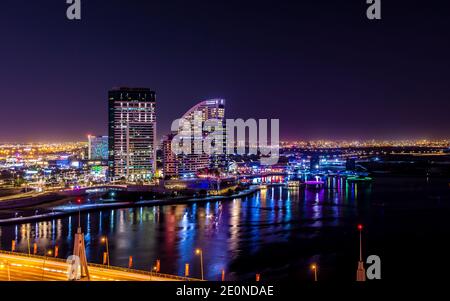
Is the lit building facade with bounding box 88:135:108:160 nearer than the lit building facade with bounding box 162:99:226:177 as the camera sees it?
No

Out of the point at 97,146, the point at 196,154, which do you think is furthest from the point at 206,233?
the point at 97,146

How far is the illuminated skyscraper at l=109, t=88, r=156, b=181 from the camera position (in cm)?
3284

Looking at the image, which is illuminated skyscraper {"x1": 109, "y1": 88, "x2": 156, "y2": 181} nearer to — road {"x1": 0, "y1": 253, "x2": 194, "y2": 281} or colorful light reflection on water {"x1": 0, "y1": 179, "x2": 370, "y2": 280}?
colorful light reflection on water {"x1": 0, "y1": 179, "x2": 370, "y2": 280}

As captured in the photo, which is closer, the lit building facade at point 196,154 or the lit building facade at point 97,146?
the lit building facade at point 196,154

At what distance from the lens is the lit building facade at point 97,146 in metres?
47.1

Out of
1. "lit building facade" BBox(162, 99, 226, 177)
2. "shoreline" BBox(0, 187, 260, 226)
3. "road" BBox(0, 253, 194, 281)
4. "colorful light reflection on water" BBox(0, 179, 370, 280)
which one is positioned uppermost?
"lit building facade" BBox(162, 99, 226, 177)

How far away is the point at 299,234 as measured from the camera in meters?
13.8

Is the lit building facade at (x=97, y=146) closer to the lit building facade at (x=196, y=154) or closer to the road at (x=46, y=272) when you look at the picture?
the lit building facade at (x=196, y=154)

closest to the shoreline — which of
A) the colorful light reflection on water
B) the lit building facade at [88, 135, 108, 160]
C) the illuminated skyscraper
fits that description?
the colorful light reflection on water

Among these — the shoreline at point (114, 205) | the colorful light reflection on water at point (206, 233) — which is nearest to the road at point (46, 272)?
the colorful light reflection on water at point (206, 233)

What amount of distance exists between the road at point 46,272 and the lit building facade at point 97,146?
39.9 meters

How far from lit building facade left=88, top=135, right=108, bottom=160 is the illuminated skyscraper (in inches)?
553

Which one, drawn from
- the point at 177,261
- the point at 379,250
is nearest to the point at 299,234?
the point at 379,250
